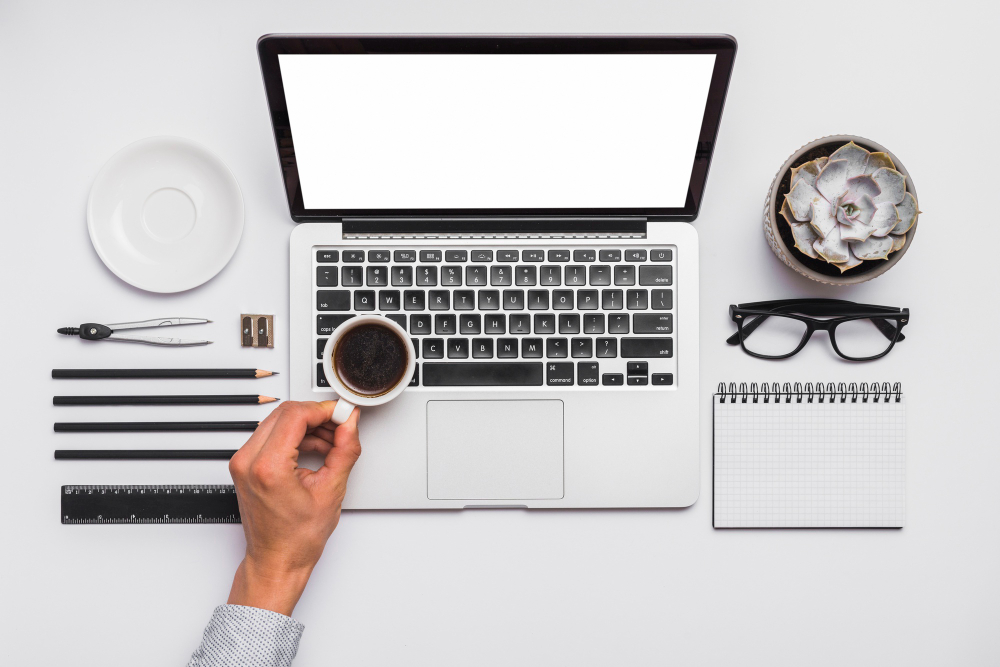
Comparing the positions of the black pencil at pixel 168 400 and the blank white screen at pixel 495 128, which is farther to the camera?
the black pencil at pixel 168 400

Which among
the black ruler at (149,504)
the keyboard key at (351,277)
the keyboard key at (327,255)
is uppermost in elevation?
the keyboard key at (327,255)

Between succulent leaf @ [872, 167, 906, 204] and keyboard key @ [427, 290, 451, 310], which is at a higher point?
succulent leaf @ [872, 167, 906, 204]

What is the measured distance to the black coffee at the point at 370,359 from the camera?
0.76 m

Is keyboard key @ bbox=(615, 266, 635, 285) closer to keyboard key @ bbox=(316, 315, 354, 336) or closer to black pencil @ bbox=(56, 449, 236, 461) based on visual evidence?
keyboard key @ bbox=(316, 315, 354, 336)

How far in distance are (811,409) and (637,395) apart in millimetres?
287

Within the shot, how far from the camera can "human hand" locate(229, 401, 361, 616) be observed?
0.71 metres

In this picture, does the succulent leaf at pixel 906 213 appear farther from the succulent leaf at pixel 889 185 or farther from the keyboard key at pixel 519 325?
the keyboard key at pixel 519 325

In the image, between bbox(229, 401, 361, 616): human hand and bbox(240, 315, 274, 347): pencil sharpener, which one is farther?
bbox(240, 315, 274, 347): pencil sharpener

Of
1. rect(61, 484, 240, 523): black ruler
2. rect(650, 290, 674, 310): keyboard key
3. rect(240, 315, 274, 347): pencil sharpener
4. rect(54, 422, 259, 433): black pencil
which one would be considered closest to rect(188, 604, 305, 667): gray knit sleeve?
rect(61, 484, 240, 523): black ruler

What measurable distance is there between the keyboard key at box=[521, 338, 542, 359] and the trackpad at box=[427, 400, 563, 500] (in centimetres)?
7

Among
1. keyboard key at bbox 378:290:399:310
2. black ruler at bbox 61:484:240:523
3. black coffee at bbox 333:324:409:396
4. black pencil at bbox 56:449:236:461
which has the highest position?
keyboard key at bbox 378:290:399:310

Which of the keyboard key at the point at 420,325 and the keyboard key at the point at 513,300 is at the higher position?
the keyboard key at the point at 513,300

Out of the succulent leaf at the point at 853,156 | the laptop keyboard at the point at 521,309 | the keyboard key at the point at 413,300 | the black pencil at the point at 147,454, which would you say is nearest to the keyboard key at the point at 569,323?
the laptop keyboard at the point at 521,309

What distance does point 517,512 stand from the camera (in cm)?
85
